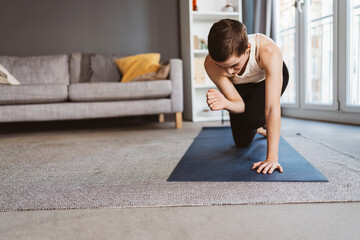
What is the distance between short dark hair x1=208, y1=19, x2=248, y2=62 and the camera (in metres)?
1.08

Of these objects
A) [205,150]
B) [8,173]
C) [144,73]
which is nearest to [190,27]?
[144,73]

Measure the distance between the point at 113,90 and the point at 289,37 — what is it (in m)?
2.35

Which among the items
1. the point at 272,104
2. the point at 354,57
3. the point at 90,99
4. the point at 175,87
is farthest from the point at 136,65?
the point at 272,104

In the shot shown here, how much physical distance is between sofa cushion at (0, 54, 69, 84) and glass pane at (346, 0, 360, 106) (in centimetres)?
293

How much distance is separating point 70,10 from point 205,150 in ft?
9.47

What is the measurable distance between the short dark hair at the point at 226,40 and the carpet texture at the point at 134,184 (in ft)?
1.56

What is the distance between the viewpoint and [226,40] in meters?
1.08

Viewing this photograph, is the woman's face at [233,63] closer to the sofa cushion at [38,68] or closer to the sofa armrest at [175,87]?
the sofa armrest at [175,87]

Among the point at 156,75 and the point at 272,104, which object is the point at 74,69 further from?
the point at 272,104

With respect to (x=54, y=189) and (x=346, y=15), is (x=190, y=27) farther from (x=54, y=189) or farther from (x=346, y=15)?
(x=54, y=189)

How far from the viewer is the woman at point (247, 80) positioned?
1.10 m

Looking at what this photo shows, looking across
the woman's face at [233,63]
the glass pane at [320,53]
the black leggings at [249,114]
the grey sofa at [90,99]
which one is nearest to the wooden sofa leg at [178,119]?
the grey sofa at [90,99]

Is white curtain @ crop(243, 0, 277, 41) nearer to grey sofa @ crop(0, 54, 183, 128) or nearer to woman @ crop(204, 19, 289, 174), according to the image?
Result: grey sofa @ crop(0, 54, 183, 128)

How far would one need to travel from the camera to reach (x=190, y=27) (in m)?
3.55
